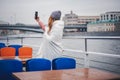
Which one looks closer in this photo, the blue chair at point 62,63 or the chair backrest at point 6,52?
the blue chair at point 62,63

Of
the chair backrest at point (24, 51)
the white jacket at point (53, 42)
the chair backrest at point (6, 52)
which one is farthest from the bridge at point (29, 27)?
the white jacket at point (53, 42)

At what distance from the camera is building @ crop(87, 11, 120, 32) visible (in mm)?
5294

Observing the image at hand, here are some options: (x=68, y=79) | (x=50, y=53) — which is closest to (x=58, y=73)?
(x=68, y=79)

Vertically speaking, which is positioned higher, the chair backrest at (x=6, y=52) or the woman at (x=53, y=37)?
the woman at (x=53, y=37)

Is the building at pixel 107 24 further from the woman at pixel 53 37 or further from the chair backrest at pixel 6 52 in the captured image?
the chair backrest at pixel 6 52

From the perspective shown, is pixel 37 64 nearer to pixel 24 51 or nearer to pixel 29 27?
pixel 24 51

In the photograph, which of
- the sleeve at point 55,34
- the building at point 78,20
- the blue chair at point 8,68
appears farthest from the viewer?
the building at point 78,20

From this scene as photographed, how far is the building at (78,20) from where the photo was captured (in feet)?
18.5

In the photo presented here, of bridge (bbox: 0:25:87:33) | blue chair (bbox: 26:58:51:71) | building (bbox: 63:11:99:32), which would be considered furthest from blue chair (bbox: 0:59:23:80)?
bridge (bbox: 0:25:87:33)

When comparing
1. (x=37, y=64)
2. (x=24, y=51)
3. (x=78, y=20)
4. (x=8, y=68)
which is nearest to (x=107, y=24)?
(x=78, y=20)

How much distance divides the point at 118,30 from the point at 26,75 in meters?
4.11

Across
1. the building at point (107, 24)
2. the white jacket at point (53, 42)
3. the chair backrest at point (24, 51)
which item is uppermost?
the building at point (107, 24)

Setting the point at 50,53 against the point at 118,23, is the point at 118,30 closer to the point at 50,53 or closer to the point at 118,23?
the point at 118,23

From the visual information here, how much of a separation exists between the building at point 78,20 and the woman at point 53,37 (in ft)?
6.87
